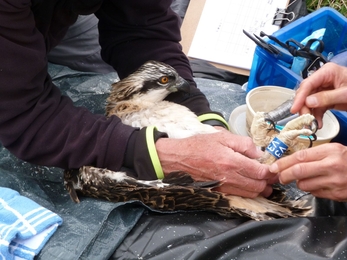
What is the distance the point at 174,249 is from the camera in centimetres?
154

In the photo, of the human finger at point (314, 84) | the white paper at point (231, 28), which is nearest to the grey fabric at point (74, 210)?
the human finger at point (314, 84)

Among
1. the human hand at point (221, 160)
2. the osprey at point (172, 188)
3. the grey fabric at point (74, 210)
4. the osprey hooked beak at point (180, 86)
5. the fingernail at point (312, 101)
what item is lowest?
the grey fabric at point (74, 210)

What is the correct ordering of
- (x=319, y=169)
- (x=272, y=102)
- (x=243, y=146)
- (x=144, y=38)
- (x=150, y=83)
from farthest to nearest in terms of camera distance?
(x=272, y=102), (x=144, y=38), (x=150, y=83), (x=243, y=146), (x=319, y=169)

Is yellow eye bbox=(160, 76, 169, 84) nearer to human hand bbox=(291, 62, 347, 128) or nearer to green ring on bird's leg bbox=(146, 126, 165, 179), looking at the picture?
green ring on bird's leg bbox=(146, 126, 165, 179)

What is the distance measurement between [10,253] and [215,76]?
238cm

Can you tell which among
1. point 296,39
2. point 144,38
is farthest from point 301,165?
point 296,39

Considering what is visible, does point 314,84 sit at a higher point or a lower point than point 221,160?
higher

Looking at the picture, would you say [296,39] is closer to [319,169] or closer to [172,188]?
[319,169]

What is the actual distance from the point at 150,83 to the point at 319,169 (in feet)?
3.47

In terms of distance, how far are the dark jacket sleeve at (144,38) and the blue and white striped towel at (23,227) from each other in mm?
950

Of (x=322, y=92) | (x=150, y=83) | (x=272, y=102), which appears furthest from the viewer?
(x=272, y=102)

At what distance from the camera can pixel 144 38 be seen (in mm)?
2334

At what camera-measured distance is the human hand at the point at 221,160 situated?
1.66 meters

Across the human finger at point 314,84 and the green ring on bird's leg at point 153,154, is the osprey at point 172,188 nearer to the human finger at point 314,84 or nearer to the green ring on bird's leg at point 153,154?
the green ring on bird's leg at point 153,154
